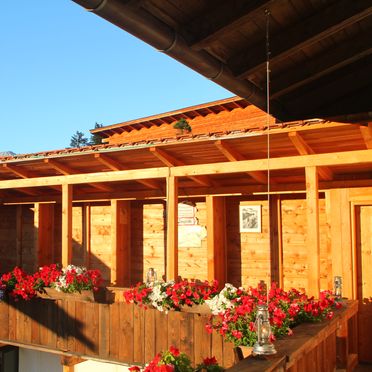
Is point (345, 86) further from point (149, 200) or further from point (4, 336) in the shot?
point (4, 336)

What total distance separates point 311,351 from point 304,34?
113 inches

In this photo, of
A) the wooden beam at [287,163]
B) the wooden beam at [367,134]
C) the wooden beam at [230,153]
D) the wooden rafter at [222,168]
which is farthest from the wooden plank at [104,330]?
the wooden beam at [367,134]

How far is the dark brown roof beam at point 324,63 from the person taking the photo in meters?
5.10

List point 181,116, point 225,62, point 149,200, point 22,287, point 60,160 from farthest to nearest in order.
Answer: point 181,116, point 149,200, point 60,160, point 22,287, point 225,62

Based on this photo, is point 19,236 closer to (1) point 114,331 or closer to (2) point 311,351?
(1) point 114,331

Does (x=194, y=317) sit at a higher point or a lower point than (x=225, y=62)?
lower

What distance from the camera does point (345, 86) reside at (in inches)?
255

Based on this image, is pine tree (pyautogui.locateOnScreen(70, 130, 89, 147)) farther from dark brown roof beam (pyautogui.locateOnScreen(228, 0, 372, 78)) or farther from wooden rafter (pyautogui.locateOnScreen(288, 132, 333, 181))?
dark brown roof beam (pyautogui.locateOnScreen(228, 0, 372, 78))

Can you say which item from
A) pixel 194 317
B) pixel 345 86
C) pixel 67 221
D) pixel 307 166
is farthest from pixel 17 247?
pixel 345 86

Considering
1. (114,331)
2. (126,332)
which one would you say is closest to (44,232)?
(114,331)

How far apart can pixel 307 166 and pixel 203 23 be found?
12.6 feet

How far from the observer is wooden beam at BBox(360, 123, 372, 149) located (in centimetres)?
599

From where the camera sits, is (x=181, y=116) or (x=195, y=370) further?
(x=181, y=116)

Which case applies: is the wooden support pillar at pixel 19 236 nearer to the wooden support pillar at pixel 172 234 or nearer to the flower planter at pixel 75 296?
the flower planter at pixel 75 296
